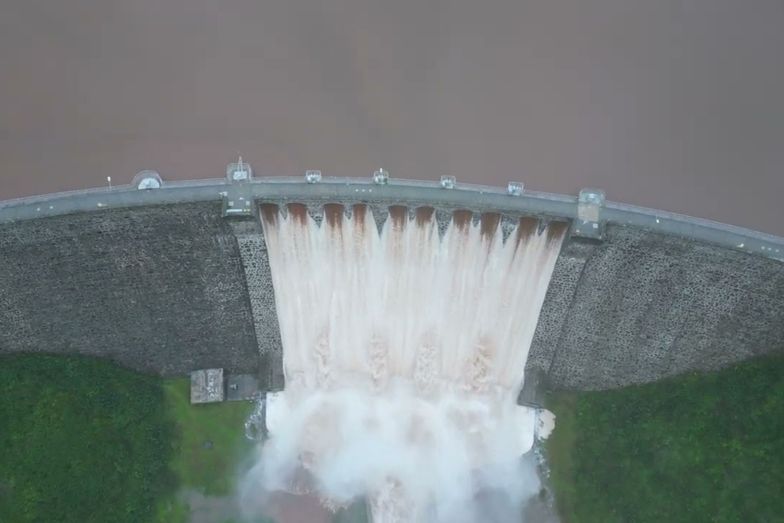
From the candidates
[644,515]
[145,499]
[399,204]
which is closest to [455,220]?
[399,204]

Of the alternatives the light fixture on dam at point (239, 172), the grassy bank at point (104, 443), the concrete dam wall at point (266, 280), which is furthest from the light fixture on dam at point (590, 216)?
the grassy bank at point (104, 443)

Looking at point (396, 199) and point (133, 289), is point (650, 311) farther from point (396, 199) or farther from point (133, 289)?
point (133, 289)

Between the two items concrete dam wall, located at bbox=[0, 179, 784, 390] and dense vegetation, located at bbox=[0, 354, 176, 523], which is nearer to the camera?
concrete dam wall, located at bbox=[0, 179, 784, 390]

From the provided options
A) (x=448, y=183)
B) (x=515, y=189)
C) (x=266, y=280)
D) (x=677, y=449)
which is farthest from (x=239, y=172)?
(x=677, y=449)

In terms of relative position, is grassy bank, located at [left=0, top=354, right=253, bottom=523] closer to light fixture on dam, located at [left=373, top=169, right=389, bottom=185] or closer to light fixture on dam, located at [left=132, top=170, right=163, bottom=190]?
light fixture on dam, located at [left=132, top=170, right=163, bottom=190]

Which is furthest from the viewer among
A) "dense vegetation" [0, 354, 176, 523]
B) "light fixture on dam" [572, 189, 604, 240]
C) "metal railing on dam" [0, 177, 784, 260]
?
"dense vegetation" [0, 354, 176, 523]

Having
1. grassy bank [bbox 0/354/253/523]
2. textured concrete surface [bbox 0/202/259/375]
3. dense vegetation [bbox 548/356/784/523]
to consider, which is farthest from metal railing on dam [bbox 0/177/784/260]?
grassy bank [bbox 0/354/253/523]
